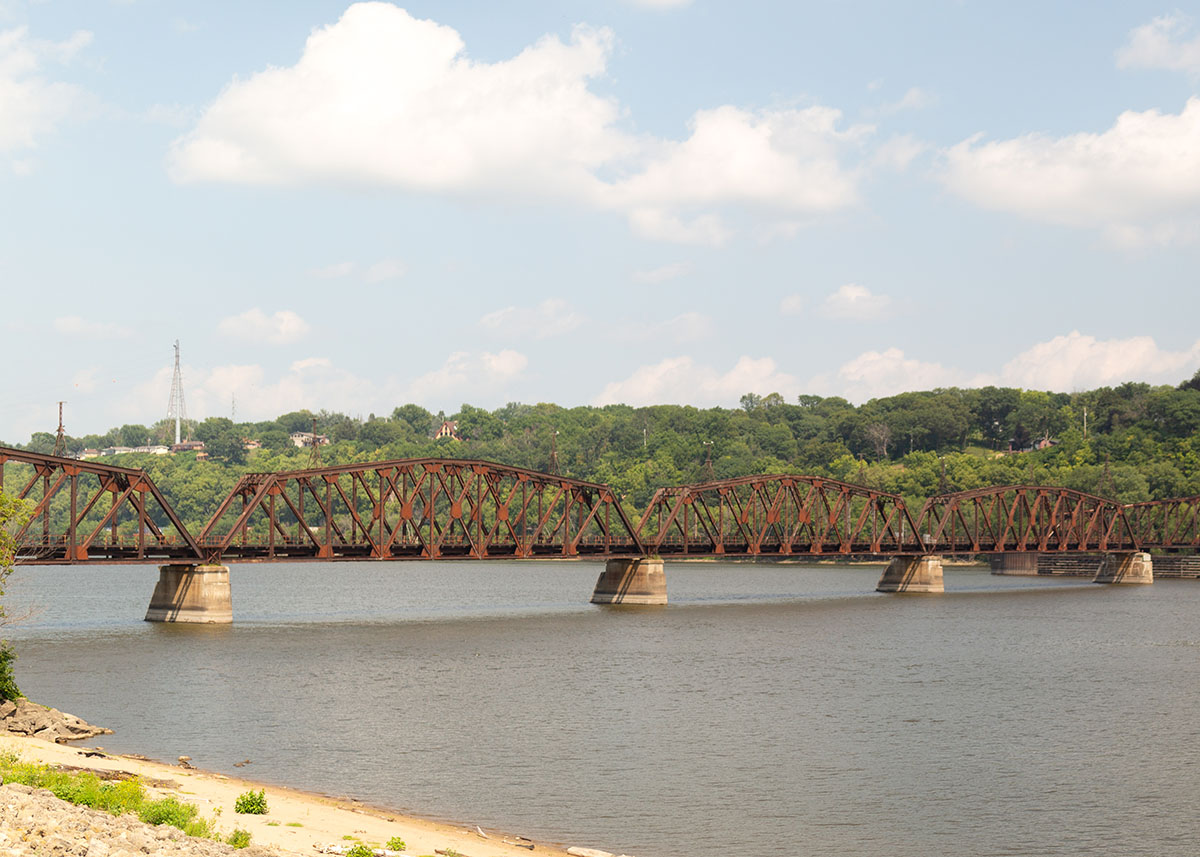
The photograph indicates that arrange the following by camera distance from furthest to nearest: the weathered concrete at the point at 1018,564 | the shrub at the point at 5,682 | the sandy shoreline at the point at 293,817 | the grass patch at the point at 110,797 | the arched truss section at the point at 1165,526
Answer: the weathered concrete at the point at 1018,564, the arched truss section at the point at 1165,526, the shrub at the point at 5,682, the sandy shoreline at the point at 293,817, the grass patch at the point at 110,797

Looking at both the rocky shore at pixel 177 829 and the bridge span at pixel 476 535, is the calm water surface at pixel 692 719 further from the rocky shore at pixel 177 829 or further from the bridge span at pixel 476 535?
the bridge span at pixel 476 535

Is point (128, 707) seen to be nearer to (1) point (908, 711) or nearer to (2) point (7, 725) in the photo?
(2) point (7, 725)

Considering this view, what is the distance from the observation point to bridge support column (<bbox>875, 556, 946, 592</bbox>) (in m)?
140

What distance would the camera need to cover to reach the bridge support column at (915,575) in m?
140

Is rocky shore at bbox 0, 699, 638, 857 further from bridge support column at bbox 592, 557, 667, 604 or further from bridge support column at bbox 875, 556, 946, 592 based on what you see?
bridge support column at bbox 875, 556, 946, 592

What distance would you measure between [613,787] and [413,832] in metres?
9.43

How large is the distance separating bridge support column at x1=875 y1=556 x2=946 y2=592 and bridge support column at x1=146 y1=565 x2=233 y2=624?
261 feet

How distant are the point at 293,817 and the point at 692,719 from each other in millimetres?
24713

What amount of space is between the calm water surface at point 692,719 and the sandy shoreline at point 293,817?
163cm

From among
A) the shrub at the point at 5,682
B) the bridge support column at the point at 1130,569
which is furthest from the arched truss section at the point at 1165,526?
the shrub at the point at 5,682

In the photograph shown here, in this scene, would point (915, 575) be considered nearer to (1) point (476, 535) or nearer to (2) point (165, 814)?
(1) point (476, 535)

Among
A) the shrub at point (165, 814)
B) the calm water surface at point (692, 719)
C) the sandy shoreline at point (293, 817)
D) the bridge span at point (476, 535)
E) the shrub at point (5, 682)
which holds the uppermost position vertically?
the bridge span at point (476, 535)

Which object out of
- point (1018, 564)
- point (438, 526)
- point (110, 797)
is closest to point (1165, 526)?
point (1018, 564)

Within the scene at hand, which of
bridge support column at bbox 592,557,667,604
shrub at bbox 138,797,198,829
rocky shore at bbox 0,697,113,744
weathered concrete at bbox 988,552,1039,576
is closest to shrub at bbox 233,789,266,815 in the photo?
shrub at bbox 138,797,198,829
